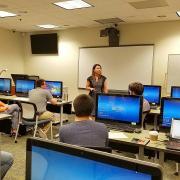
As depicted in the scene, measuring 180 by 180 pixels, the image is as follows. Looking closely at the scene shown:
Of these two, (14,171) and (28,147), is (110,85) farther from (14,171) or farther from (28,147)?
(28,147)

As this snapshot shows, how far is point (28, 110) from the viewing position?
4855mm

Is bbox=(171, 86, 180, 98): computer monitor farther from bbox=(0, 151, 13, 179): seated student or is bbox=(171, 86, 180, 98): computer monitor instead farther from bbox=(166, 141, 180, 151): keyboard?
bbox=(0, 151, 13, 179): seated student

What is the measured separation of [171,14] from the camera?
5934 millimetres

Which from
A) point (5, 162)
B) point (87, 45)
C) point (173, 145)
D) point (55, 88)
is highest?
point (87, 45)

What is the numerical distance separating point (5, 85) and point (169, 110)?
17.1 ft

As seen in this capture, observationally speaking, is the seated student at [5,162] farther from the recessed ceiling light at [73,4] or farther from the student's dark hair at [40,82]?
the recessed ceiling light at [73,4]

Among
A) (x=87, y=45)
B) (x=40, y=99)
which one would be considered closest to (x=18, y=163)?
(x=40, y=99)

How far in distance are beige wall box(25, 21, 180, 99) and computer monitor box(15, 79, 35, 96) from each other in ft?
6.97

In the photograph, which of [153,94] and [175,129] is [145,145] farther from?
[153,94]

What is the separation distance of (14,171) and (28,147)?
2892 millimetres

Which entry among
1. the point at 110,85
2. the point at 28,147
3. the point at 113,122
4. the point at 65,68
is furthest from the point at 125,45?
the point at 28,147

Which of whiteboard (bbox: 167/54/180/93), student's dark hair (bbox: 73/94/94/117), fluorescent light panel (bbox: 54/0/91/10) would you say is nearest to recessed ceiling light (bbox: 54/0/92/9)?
fluorescent light panel (bbox: 54/0/91/10)

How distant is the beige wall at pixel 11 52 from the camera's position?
8500 mm

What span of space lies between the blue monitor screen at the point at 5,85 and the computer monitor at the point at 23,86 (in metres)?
0.31
